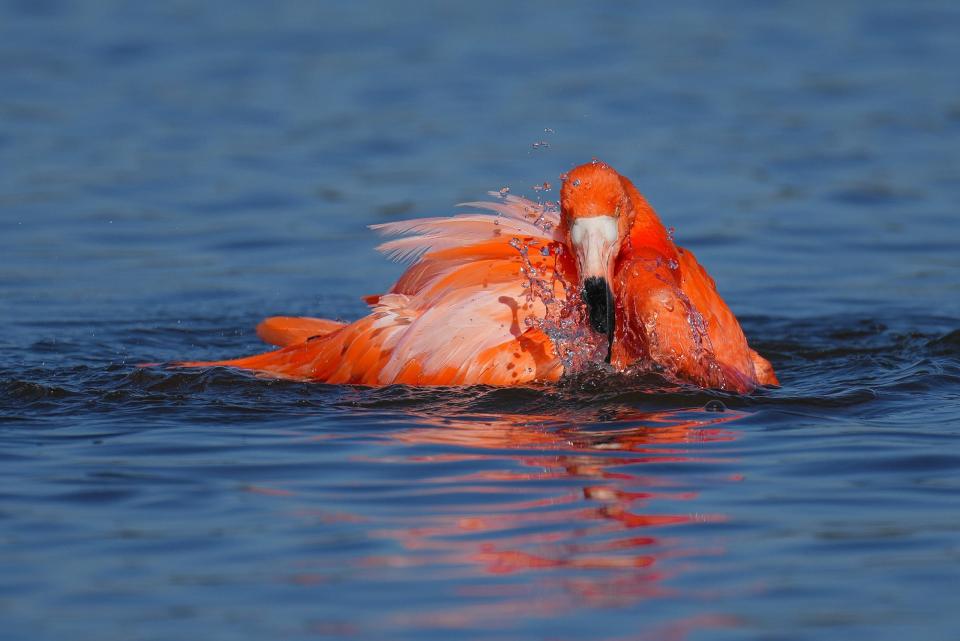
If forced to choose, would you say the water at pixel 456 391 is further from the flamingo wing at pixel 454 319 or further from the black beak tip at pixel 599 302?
the black beak tip at pixel 599 302

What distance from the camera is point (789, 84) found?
15.8 meters

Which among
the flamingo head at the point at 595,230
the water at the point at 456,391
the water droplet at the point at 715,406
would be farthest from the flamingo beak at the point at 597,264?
the water droplet at the point at 715,406

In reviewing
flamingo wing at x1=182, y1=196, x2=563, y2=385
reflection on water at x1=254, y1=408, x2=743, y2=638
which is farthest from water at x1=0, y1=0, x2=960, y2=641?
flamingo wing at x1=182, y1=196, x2=563, y2=385

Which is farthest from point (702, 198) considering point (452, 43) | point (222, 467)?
point (222, 467)

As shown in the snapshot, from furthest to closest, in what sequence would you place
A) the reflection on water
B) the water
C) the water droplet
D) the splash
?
the water droplet
the splash
the water
the reflection on water

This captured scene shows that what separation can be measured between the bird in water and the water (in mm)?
169

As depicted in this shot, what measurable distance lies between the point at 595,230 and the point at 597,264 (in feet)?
0.53

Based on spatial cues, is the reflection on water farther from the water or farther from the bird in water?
the bird in water

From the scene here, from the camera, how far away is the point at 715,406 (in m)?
6.99

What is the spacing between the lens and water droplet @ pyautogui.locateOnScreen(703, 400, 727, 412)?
22.9 feet

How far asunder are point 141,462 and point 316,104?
31.7ft

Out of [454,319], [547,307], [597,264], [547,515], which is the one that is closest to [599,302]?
[597,264]

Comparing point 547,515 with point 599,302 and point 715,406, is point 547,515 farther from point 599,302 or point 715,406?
point 715,406

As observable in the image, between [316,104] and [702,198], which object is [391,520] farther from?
[316,104]
